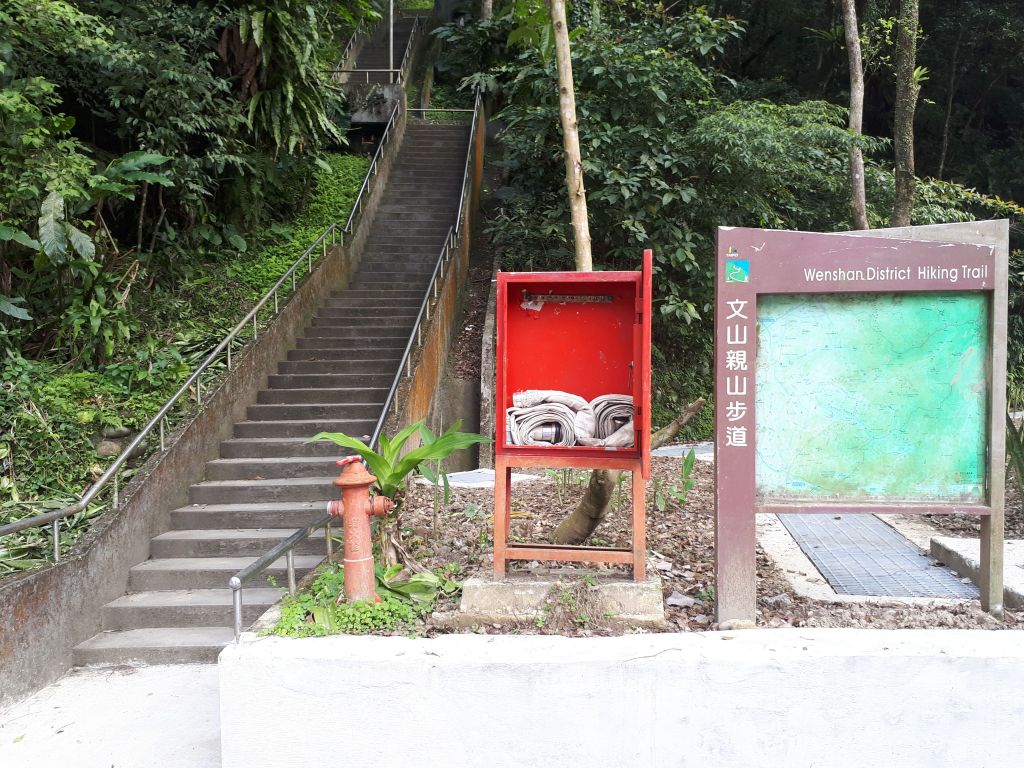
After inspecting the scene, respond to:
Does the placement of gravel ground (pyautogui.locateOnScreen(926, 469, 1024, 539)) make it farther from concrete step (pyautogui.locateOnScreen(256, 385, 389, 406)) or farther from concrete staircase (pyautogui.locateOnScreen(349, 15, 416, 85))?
concrete staircase (pyautogui.locateOnScreen(349, 15, 416, 85))

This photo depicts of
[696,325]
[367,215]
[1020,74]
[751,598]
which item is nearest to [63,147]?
[367,215]

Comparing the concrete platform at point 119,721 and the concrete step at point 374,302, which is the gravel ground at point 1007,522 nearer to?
the concrete platform at point 119,721

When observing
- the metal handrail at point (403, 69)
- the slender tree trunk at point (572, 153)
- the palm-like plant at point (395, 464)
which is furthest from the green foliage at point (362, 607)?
the metal handrail at point (403, 69)

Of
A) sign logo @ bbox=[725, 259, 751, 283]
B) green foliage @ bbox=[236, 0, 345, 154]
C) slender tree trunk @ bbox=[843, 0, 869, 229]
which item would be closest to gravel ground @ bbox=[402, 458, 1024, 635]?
sign logo @ bbox=[725, 259, 751, 283]

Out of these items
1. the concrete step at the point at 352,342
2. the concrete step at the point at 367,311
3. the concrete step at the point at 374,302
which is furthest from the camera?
the concrete step at the point at 374,302

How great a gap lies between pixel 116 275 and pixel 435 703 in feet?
26.1

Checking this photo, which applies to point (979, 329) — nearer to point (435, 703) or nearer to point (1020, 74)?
point (435, 703)

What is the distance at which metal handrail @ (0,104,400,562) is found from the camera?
5.33m

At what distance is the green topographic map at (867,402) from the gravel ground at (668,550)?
2.17 feet

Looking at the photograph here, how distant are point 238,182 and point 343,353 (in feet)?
12.0

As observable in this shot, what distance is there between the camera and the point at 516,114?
12.5 meters

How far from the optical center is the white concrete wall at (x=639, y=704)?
343 centimetres

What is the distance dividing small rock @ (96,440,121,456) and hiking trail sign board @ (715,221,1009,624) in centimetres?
581

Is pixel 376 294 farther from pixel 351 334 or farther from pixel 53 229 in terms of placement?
pixel 53 229
